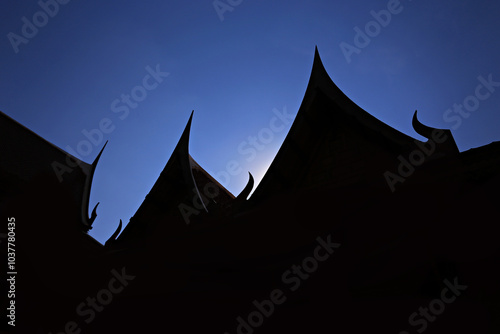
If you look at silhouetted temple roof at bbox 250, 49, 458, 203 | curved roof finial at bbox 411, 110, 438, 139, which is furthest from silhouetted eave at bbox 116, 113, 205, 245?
curved roof finial at bbox 411, 110, 438, 139

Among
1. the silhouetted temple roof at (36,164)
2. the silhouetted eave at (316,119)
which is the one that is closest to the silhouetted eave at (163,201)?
the silhouetted temple roof at (36,164)

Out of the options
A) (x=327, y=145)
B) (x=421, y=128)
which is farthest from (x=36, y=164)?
(x=421, y=128)

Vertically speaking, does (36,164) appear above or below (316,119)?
below

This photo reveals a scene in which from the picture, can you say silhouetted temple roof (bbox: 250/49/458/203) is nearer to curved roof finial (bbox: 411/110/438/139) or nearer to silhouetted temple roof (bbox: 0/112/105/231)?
curved roof finial (bbox: 411/110/438/139)

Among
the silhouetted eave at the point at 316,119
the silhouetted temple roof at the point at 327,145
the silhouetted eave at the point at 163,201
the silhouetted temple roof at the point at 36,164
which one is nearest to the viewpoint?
the silhouetted temple roof at the point at 327,145

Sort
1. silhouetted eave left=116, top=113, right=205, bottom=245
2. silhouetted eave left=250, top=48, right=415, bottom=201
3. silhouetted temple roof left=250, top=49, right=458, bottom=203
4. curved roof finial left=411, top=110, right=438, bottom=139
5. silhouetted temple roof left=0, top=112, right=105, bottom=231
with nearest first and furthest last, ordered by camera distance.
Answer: curved roof finial left=411, top=110, right=438, bottom=139 < silhouetted temple roof left=250, top=49, right=458, bottom=203 < silhouetted eave left=250, top=48, right=415, bottom=201 < silhouetted eave left=116, top=113, right=205, bottom=245 < silhouetted temple roof left=0, top=112, right=105, bottom=231

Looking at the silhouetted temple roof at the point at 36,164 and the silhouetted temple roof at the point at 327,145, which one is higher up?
the silhouetted temple roof at the point at 327,145

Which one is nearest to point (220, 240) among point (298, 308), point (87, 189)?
point (298, 308)

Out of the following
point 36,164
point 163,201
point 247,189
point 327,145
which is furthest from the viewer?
point 36,164

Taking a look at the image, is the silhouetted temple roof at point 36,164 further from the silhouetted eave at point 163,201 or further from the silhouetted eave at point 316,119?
the silhouetted eave at point 316,119

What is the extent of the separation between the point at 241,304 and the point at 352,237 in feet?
5.07

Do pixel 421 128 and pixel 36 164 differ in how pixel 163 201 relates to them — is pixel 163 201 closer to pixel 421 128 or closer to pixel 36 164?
pixel 36 164

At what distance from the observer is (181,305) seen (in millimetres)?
3734

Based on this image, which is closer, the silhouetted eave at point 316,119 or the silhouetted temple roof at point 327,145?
the silhouetted temple roof at point 327,145
